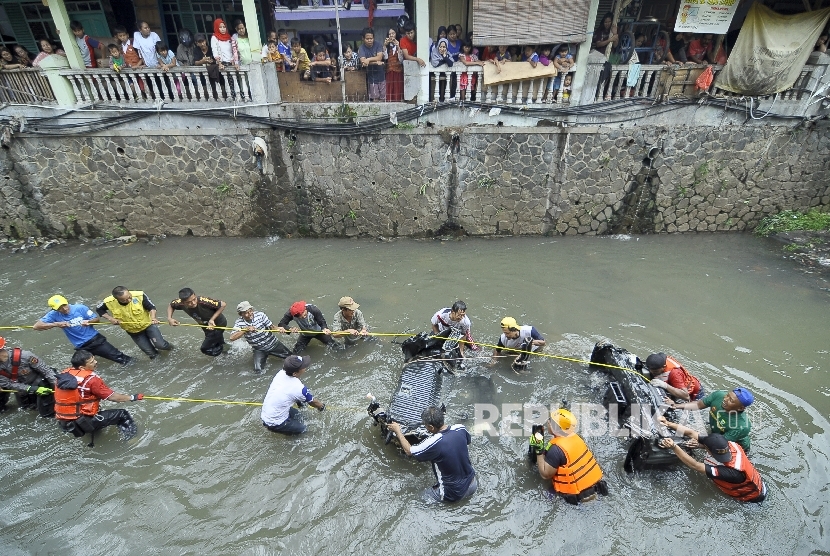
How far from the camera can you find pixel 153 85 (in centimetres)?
882

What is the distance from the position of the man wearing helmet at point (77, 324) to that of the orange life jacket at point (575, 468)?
6320 millimetres

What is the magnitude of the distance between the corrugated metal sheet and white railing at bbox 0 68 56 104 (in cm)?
935

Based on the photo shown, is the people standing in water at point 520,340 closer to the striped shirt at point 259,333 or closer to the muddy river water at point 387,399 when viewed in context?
the muddy river water at point 387,399

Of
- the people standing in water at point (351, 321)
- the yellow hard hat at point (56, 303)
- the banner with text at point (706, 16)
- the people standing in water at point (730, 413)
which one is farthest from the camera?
the banner with text at point (706, 16)

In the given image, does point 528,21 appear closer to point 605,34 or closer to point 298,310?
point 605,34

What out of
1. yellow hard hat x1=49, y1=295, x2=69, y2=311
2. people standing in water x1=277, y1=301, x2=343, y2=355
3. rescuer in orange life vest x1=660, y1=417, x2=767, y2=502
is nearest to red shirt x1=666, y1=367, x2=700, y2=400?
rescuer in orange life vest x1=660, y1=417, x2=767, y2=502

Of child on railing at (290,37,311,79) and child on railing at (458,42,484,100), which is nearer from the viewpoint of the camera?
child on railing at (458,42,484,100)

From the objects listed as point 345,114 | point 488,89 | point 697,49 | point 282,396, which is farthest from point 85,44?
point 697,49

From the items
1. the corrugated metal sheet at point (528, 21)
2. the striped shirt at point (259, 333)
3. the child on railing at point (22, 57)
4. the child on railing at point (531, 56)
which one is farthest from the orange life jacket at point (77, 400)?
the child on railing at point (531, 56)

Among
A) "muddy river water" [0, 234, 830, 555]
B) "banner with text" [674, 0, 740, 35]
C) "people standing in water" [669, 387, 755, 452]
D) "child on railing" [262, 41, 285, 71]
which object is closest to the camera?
"muddy river water" [0, 234, 830, 555]

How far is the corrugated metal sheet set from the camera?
837cm

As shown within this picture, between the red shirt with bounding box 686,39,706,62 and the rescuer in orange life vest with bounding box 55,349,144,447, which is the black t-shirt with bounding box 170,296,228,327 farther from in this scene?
the red shirt with bounding box 686,39,706,62

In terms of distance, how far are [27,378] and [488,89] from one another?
9267mm

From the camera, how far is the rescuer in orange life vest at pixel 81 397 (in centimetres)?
458
